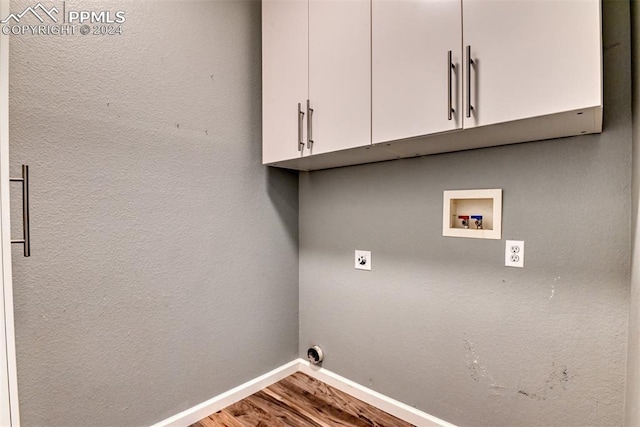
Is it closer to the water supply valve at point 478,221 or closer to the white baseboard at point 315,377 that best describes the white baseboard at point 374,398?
the white baseboard at point 315,377

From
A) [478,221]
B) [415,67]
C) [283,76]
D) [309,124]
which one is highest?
[283,76]

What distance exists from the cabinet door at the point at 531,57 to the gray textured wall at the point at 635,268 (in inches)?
10.8

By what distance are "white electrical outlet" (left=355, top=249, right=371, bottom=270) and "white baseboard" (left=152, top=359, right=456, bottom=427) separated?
0.69 metres

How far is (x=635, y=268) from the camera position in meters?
0.98

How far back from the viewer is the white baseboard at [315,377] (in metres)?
1.53

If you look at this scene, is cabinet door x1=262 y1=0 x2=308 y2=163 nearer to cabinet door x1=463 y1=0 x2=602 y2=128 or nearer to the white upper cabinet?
the white upper cabinet

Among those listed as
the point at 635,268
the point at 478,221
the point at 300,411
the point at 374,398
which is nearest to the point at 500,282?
the point at 478,221

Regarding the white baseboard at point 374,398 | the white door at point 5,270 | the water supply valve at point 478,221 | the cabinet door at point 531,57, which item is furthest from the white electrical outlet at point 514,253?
the white door at point 5,270

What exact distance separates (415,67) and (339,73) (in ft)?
1.19

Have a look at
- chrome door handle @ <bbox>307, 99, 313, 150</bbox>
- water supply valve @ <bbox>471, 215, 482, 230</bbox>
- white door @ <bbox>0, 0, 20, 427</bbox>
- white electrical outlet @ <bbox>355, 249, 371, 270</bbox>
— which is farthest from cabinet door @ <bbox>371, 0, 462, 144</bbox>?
white door @ <bbox>0, 0, 20, 427</bbox>

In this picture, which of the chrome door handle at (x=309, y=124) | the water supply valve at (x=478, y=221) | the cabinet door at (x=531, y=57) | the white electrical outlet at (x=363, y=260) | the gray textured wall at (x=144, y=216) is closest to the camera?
the cabinet door at (x=531, y=57)

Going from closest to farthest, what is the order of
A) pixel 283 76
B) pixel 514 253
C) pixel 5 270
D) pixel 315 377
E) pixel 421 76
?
pixel 5 270, pixel 421 76, pixel 514 253, pixel 283 76, pixel 315 377

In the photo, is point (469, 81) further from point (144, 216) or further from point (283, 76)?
point (144, 216)

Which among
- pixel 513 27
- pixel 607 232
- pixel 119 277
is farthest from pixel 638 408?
pixel 119 277
